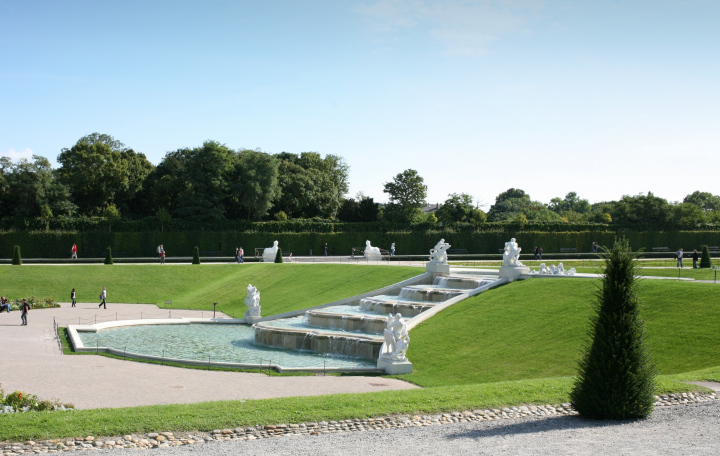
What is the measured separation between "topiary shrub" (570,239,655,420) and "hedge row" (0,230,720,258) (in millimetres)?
47571

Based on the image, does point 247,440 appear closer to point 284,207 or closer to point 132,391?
point 132,391

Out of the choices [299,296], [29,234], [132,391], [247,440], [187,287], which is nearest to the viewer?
[247,440]

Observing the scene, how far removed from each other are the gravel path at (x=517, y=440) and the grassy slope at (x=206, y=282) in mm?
22176

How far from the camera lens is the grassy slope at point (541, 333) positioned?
1861 cm

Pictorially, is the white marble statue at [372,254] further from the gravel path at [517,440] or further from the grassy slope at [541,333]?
the gravel path at [517,440]

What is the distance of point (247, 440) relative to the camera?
35.8 ft

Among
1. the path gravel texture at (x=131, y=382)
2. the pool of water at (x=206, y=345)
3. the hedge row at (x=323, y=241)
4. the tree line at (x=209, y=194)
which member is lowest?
the pool of water at (x=206, y=345)

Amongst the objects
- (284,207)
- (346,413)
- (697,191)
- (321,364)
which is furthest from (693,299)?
(697,191)

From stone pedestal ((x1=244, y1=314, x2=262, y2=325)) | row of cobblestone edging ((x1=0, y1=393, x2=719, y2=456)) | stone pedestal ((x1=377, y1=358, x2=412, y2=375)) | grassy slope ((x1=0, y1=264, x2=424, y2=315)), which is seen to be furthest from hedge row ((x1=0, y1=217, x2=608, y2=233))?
row of cobblestone edging ((x1=0, y1=393, x2=719, y2=456))

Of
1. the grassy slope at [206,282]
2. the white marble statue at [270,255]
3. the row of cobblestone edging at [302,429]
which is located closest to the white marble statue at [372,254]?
the white marble statue at [270,255]

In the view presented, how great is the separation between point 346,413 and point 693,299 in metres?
14.8

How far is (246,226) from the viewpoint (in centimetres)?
5922

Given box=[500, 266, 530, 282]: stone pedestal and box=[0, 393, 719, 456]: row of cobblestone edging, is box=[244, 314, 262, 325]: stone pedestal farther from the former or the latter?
box=[0, 393, 719, 456]: row of cobblestone edging

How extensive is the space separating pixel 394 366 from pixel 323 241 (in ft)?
131
